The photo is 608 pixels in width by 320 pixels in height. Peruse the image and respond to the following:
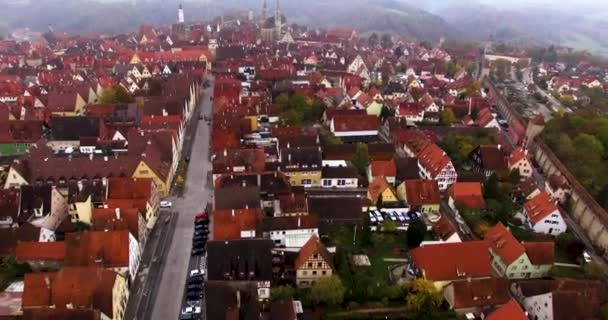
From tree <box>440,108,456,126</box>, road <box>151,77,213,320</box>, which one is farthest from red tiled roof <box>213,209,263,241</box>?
tree <box>440,108,456,126</box>

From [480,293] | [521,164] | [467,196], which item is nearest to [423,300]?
[480,293]

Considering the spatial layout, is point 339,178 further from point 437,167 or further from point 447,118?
point 447,118

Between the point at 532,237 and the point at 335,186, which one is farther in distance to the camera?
the point at 335,186

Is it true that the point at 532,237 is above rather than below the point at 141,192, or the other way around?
below

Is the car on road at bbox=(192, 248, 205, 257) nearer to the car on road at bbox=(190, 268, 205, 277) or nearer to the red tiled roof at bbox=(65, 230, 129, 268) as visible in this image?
the car on road at bbox=(190, 268, 205, 277)

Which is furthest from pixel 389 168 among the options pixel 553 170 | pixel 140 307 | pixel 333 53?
pixel 333 53

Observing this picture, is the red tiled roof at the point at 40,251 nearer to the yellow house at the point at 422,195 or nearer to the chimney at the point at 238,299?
the chimney at the point at 238,299

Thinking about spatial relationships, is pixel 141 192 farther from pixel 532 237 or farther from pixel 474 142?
pixel 474 142
